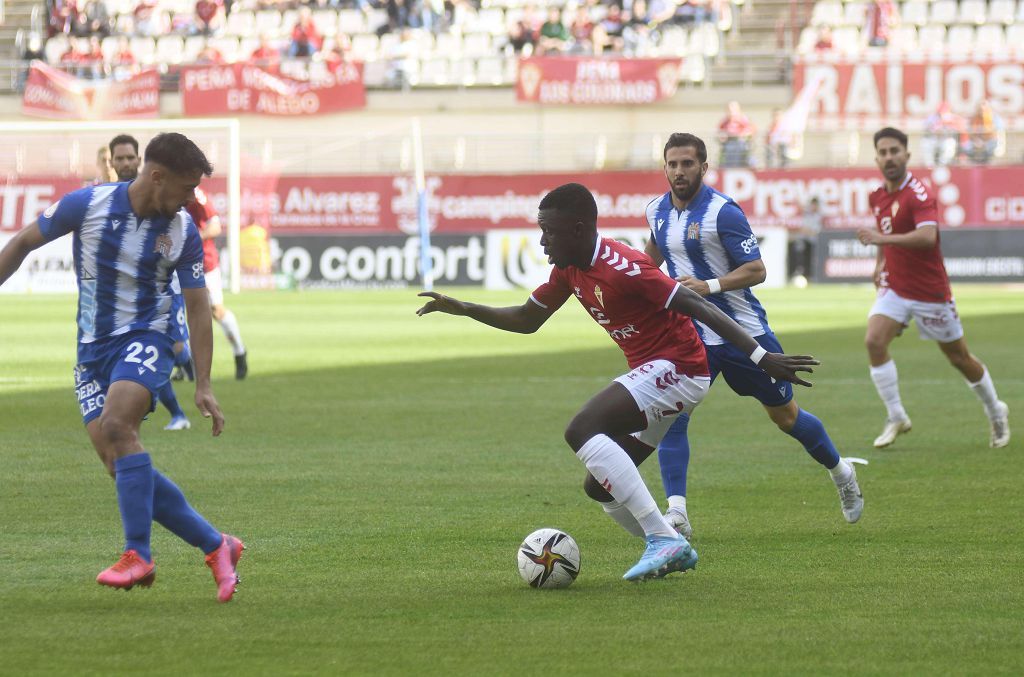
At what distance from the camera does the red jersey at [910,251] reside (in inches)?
447

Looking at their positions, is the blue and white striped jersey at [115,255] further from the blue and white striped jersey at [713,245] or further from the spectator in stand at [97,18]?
the spectator in stand at [97,18]

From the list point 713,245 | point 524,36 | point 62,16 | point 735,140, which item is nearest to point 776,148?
point 735,140

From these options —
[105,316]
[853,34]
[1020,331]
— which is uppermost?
[853,34]

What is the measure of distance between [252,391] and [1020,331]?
1245cm

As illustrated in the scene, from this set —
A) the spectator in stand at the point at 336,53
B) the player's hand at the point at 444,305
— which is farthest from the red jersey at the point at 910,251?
the spectator in stand at the point at 336,53

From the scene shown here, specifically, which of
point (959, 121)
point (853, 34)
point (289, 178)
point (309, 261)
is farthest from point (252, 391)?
point (853, 34)

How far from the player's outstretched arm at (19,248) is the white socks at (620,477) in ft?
7.85

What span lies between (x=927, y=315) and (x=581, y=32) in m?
30.3

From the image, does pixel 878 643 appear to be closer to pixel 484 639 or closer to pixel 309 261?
pixel 484 639

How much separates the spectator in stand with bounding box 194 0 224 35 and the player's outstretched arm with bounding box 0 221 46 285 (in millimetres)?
39251

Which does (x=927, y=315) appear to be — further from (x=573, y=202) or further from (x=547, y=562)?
(x=547, y=562)

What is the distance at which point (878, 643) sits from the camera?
18.0ft

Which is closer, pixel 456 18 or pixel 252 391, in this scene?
pixel 252 391

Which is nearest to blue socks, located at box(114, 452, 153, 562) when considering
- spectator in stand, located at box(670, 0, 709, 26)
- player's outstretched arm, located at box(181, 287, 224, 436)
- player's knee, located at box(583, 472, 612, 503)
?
player's outstretched arm, located at box(181, 287, 224, 436)
